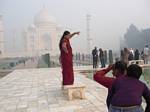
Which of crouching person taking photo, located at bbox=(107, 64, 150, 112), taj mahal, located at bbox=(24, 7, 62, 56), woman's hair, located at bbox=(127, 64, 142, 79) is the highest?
taj mahal, located at bbox=(24, 7, 62, 56)

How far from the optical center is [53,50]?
241ft

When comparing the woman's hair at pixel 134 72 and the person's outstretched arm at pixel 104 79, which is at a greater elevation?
the woman's hair at pixel 134 72

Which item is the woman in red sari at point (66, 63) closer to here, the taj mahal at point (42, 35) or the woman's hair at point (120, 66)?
the woman's hair at point (120, 66)

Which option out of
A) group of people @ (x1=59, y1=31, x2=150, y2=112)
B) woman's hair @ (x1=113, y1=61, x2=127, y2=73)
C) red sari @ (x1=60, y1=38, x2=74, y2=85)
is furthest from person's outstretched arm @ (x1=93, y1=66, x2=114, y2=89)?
red sari @ (x1=60, y1=38, x2=74, y2=85)

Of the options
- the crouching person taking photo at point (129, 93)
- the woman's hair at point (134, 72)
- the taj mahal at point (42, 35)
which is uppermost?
the taj mahal at point (42, 35)

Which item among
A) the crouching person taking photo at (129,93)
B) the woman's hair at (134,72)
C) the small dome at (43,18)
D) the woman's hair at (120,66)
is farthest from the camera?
the small dome at (43,18)

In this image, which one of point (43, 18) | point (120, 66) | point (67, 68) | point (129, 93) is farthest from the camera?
point (43, 18)

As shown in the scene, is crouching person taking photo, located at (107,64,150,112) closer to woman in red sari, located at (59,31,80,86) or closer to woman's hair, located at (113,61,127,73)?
woman's hair, located at (113,61,127,73)

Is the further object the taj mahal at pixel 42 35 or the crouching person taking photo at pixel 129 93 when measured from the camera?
the taj mahal at pixel 42 35

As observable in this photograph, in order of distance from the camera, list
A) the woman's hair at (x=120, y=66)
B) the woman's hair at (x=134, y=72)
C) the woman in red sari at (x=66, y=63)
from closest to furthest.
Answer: the woman's hair at (x=134, y=72), the woman's hair at (x=120, y=66), the woman in red sari at (x=66, y=63)

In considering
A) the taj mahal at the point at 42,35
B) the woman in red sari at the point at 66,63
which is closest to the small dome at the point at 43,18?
the taj mahal at the point at 42,35

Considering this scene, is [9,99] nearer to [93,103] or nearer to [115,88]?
[93,103]

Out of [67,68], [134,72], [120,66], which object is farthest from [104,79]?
[67,68]

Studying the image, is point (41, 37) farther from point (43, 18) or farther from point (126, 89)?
point (126, 89)
